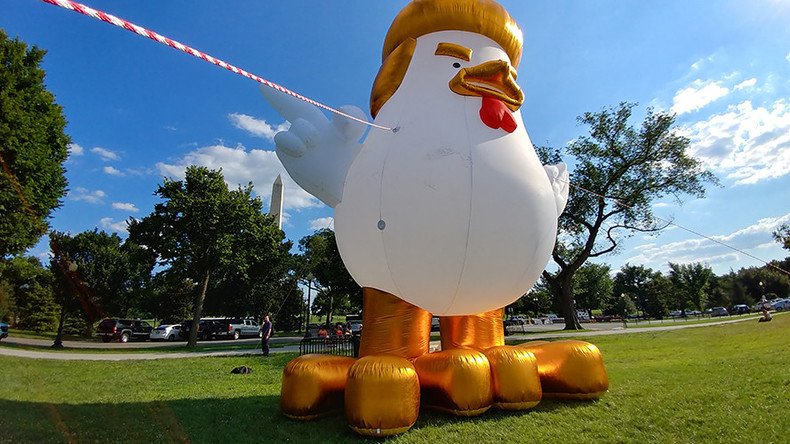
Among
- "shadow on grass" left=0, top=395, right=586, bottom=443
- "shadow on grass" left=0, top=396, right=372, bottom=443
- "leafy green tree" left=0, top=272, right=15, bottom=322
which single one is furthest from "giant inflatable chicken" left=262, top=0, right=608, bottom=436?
"leafy green tree" left=0, top=272, right=15, bottom=322

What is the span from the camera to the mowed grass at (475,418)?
15.0ft

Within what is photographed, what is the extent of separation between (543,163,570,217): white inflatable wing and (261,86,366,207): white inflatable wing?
3.01 meters

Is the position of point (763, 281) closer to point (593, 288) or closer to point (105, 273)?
point (593, 288)

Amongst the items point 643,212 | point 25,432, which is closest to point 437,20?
point 25,432

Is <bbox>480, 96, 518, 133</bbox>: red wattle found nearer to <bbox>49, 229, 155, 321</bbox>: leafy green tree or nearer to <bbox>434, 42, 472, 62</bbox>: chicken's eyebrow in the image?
<bbox>434, 42, 472, 62</bbox>: chicken's eyebrow

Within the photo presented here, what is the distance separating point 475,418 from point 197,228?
19.0m

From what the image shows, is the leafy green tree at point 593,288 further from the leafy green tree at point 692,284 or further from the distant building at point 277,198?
the distant building at point 277,198

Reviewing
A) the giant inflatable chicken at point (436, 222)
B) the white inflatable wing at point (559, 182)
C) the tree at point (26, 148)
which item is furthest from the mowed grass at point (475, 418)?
the tree at point (26, 148)

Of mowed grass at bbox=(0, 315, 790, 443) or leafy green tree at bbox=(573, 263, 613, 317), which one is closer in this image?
mowed grass at bbox=(0, 315, 790, 443)

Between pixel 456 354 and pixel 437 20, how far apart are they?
4.15 m

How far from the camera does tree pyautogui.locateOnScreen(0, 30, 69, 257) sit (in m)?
13.3

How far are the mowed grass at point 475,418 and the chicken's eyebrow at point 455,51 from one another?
440 cm

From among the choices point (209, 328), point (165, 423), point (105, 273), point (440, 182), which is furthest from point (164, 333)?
point (440, 182)

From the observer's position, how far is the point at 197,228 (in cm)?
2052
